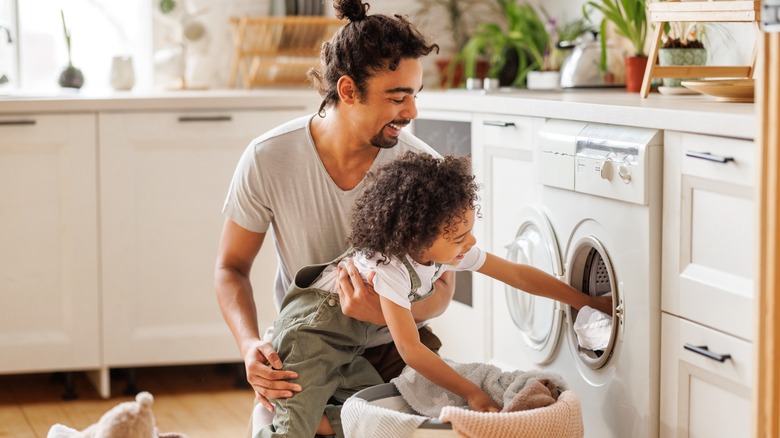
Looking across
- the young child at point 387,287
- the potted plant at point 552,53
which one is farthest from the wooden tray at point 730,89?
the potted plant at point 552,53

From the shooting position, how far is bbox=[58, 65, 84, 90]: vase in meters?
3.54

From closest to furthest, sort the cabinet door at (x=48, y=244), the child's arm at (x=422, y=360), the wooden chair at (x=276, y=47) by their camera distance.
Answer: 1. the child's arm at (x=422, y=360)
2. the cabinet door at (x=48, y=244)
3. the wooden chair at (x=276, y=47)

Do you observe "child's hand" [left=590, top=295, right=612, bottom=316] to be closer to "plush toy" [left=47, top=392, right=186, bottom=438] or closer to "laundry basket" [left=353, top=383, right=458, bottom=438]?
"laundry basket" [left=353, top=383, right=458, bottom=438]

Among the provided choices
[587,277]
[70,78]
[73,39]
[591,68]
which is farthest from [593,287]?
[73,39]

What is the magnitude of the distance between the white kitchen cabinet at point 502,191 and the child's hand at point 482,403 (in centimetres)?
72

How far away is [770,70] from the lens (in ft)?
4.63

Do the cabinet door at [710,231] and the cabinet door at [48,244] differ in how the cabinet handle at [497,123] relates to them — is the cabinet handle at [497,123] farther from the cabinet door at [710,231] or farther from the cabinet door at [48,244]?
the cabinet door at [48,244]

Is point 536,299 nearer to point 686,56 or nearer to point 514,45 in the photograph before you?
point 686,56

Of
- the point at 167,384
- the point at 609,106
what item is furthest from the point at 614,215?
the point at 167,384

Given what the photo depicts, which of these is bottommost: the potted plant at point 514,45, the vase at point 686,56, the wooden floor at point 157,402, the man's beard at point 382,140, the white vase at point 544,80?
the wooden floor at point 157,402

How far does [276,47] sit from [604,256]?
80.8 inches

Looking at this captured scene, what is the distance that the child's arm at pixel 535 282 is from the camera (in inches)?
81.3

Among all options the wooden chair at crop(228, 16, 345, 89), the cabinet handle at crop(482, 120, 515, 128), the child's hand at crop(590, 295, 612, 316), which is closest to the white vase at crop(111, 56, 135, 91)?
the wooden chair at crop(228, 16, 345, 89)

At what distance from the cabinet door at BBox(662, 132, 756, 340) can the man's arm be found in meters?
0.71
